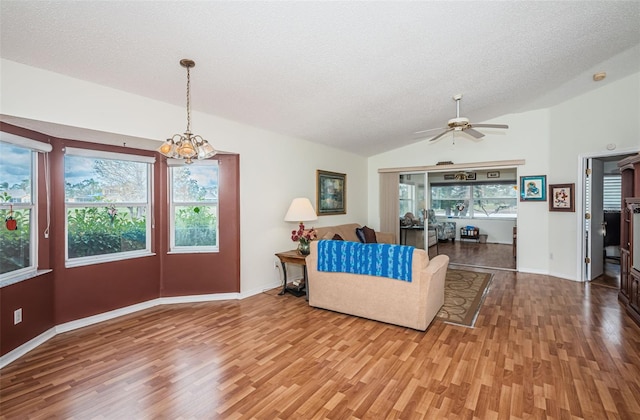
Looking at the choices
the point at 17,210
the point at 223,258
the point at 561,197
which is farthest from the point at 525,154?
the point at 17,210

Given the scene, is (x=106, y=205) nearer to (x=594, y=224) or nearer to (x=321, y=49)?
(x=321, y=49)

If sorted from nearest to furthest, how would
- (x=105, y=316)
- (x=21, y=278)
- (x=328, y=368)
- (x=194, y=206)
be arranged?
1. (x=328, y=368)
2. (x=21, y=278)
3. (x=105, y=316)
4. (x=194, y=206)

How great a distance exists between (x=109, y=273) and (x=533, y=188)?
6.78 m

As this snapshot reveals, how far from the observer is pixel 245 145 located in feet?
13.8

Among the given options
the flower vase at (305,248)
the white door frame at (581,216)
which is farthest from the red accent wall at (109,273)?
the white door frame at (581,216)

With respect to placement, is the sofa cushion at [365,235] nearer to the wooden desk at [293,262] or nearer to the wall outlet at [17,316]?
the wooden desk at [293,262]

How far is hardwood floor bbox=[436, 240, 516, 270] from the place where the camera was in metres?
6.44

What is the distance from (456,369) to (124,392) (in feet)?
8.25

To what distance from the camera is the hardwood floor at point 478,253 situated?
6441 mm

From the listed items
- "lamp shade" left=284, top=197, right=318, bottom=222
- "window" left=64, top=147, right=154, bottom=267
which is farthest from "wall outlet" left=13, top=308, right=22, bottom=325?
"lamp shade" left=284, top=197, right=318, bottom=222

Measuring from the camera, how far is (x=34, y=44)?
2.15m

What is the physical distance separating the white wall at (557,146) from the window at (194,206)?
480cm

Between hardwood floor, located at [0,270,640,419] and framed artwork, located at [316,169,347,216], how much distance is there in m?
2.47

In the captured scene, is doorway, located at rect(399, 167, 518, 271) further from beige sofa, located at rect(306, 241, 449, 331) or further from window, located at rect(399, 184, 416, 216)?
beige sofa, located at rect(306, 241, 449, 331)
